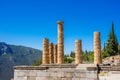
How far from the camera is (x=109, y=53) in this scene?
199 ft

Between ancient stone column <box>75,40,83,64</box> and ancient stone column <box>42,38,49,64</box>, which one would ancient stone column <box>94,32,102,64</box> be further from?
ancient stone column <box>42,38,49,64</box>

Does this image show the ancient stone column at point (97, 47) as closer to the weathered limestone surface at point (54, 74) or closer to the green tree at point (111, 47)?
the weathered limestone surface at point (54, 74)

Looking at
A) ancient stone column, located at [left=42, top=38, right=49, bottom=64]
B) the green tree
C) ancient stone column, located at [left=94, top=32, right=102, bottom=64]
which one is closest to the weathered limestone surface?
ancient stone column, located at [left=94, top=32, right=102, bottom=64]

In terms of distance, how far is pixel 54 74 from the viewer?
22500 millimetres

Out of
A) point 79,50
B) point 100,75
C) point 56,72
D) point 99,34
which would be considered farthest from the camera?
point 79,50

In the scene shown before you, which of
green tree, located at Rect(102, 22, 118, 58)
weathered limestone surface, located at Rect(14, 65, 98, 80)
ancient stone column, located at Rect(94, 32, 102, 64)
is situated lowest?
weathered limestone surface, located at Rect(14, 65, 98, 80)

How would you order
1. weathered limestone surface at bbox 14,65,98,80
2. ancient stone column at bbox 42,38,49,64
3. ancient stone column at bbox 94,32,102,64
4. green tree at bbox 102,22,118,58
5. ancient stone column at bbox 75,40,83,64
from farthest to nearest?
green tree at bbox 102,22,118,58
ancient stone column at bbox 42,38,49,64
ancient stone column at bbox 75,40,83,64
ancient stone column at bbox 94,32,102,64
weathered limestone surface at bbox 14,65,98,80

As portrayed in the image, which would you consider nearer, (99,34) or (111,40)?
(99,34)

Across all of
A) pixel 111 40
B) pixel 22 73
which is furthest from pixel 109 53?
pixel 22 73

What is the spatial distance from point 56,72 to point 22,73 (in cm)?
292

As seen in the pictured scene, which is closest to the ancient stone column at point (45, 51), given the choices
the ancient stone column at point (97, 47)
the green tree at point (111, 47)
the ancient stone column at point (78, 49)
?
the ancient stone column at point (78, 49)

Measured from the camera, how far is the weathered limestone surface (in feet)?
69.7

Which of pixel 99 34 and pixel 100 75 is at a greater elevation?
pixel 99 34

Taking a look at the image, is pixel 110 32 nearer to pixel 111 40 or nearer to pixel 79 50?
pixel 111 40
